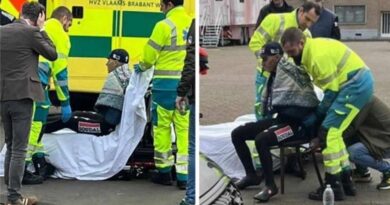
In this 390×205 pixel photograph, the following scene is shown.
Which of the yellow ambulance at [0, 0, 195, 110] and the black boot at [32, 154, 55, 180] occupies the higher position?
the yellow ambulance at [0, 0, 195, 110]

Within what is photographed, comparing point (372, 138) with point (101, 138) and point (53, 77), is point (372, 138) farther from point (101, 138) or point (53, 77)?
point (53, 77)

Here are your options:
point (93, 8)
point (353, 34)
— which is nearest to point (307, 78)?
point (353, 34)

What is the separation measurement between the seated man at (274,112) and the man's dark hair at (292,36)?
0.29 feet

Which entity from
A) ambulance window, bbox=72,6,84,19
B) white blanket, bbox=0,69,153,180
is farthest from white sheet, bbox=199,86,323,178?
ambulance window, bbox=72,6,84,19

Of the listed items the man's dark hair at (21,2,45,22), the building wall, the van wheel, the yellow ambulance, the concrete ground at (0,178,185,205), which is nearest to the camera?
the van wheel

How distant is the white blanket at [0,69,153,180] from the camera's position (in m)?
3.85

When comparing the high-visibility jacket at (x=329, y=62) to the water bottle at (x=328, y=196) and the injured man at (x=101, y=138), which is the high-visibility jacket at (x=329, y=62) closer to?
the water bottle at (x=328, y=196)

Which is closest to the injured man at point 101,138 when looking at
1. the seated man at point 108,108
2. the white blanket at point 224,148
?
the seated man at point 108,108

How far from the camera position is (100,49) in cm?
496

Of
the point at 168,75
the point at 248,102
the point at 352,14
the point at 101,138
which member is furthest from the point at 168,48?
the point at 352,14

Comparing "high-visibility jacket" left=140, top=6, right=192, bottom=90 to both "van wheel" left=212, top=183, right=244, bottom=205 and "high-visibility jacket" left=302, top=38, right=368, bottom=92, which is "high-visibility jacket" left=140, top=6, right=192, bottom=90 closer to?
"high-visibility jacket" left=302, top=38, right=368, bottom=92

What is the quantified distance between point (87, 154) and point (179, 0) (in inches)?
43.2

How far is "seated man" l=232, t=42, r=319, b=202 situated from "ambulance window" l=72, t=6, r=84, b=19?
6.07ft

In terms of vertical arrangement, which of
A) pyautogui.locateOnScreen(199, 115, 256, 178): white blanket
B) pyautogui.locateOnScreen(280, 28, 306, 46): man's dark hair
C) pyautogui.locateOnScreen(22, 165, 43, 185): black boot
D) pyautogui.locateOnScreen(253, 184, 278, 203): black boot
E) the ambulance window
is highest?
the ambulance window
